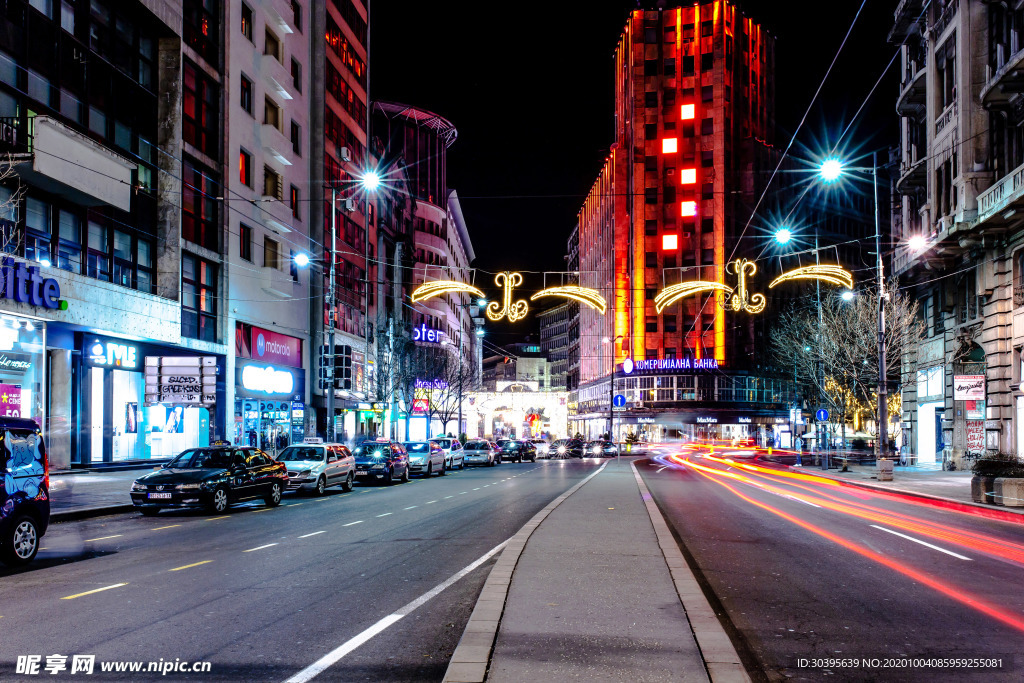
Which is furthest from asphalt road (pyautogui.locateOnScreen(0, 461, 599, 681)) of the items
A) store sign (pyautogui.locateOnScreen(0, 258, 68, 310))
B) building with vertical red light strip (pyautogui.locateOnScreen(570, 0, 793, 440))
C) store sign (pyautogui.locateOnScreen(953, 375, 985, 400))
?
building with vertical red light strip (pyautogui.locateOnScreen(570, 0, 793, 440))

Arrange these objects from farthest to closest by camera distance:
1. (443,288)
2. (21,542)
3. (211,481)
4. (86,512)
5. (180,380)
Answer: (443,288)
(180,380)
(211,481)
(86,512)
(21,542)

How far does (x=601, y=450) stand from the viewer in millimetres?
71500

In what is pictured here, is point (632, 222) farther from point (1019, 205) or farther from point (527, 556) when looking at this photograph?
point (527, 556)

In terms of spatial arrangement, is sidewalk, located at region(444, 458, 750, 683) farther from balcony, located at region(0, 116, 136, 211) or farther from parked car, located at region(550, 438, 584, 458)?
parked car, located at region(550, 438, 584, 458)

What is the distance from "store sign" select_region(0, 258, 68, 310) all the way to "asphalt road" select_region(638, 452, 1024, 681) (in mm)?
18239

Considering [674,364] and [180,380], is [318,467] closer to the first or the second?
[180,380]

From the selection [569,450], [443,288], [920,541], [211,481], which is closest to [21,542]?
[211,481]

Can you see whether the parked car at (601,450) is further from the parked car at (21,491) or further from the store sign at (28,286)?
the parked car at (21,491)

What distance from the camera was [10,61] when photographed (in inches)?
971

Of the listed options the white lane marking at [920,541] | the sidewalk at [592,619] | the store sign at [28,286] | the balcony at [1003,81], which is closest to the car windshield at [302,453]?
the store sign at [28,286]

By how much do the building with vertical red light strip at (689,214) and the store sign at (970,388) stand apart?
66202 millimetres

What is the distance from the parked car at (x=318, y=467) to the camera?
86.1 feet

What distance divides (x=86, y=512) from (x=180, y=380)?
449 inches

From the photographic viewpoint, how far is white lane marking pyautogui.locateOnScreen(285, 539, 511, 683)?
20.3 feet
